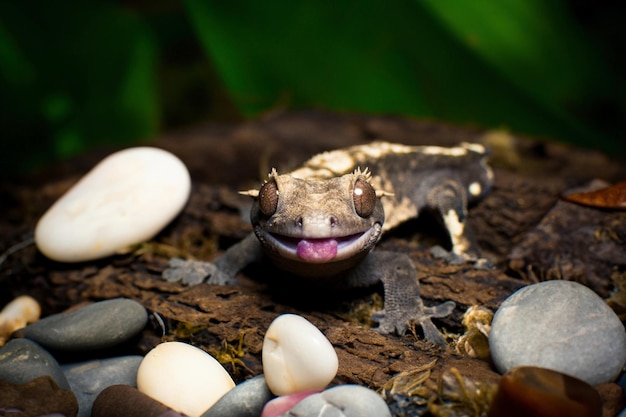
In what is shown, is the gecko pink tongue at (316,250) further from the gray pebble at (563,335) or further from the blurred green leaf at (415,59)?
the blurred green leaf at (415,59)

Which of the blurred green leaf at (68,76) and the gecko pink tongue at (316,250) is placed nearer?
the gecko pink tongue at (316,250)

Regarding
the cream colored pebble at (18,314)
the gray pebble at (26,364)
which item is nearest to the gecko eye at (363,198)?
the gray pebble at (26,364)

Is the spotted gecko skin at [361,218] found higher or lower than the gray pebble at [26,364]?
higher

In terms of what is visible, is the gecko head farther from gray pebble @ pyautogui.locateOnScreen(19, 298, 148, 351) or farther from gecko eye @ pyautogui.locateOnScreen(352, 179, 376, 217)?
gray pebble @ pyautogui.locateOnScreen(19, 298, 148, 351)

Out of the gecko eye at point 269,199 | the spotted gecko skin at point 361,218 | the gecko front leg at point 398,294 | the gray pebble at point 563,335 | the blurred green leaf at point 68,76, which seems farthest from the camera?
the blurred green leaf at point 68,76

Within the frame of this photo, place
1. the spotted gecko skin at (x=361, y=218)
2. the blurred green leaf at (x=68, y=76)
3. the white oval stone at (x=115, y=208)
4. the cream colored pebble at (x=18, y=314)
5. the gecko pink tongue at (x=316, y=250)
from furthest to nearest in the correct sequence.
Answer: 1. the blurred green leaf at (x=68, y=76)
2. the white oval stone at (x=115, y=208)
3. the cream colored pebble at (x=18, y=314)
4. the spotted gecko skin at (x=361, y=218)
5. the gecko pink tongue at (x=316, y=250)

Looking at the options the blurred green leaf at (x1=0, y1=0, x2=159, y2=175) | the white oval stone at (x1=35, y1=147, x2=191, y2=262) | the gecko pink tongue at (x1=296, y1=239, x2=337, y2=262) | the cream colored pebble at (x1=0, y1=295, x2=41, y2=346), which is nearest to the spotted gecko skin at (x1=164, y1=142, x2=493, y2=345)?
the gecko pink tongue at (x1=296, y1=239, x2=337, y2=262)

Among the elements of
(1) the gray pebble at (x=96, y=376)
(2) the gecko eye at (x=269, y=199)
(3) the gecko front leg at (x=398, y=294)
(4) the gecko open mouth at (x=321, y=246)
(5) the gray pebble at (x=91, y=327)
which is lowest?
(1) the gray pebble at (x=96, y=376)
